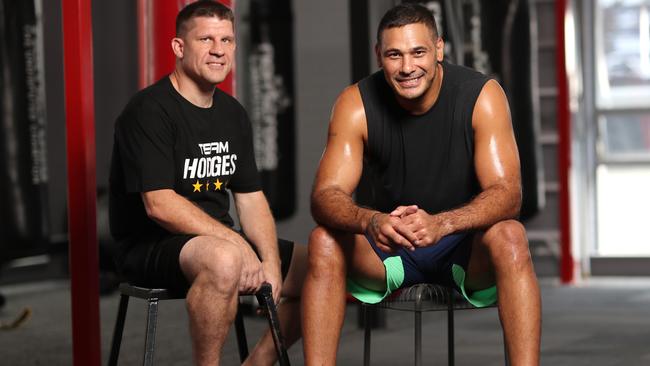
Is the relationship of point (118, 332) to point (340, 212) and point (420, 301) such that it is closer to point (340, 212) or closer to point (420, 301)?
point (340, 212)

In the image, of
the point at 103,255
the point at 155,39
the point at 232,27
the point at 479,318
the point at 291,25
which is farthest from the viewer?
the point at 103,255

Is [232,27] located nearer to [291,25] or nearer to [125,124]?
[125,124]

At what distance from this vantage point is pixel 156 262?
2549 millimetres

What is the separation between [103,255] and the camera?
596 centimetres

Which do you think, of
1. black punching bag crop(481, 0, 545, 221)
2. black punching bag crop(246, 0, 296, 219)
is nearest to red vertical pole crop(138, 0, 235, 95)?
black punching bag crop(246, 0, 296, 219)

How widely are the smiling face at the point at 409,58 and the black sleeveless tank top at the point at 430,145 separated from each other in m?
0.07

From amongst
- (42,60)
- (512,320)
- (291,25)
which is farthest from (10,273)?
(512,320)

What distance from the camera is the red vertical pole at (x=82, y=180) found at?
3004 millimetres

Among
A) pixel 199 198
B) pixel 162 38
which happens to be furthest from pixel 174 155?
pixel 162 38

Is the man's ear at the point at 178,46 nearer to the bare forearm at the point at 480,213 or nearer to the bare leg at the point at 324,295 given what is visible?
the bare leg at the point at 324,295

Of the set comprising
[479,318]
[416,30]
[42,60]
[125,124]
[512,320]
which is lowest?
[479,318]

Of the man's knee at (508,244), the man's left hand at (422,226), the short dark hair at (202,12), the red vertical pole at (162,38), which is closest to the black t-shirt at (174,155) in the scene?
the short dark hair at (202,12)

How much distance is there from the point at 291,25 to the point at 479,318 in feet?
5.65

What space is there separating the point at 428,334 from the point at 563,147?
7.08 ft
